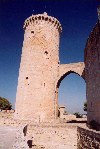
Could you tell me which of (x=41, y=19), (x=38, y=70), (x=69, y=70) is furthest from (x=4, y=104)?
(x=41, y=19)

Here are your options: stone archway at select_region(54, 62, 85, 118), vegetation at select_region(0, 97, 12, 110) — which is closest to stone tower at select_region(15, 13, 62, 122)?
stone archway at select_region(54, 62, 85, 118)

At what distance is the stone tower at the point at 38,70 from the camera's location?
16.6 meters

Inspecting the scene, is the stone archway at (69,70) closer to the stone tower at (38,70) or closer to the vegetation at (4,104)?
the stone tower at (38,70)

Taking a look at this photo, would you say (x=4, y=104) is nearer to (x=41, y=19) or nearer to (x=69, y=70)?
(x=69, y=70)

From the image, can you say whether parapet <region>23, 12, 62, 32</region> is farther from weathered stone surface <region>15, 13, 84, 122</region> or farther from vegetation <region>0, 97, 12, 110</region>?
vegetation <region>0, 97, 12, 110</region>

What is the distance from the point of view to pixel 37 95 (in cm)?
1683

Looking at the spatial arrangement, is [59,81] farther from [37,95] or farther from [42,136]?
[42,136]

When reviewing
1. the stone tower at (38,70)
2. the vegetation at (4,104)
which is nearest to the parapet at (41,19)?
the stone tower at (38,70)

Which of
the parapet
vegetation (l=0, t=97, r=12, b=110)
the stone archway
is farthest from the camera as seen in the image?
vegetation (l=0, t=97, r=12, b=110)

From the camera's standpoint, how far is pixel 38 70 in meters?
17.7

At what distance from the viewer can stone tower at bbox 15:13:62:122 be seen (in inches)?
655

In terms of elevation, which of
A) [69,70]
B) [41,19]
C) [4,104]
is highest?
[41,19]

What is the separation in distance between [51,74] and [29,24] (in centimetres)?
612

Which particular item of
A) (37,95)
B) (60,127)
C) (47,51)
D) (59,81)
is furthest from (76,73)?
(60,127)
